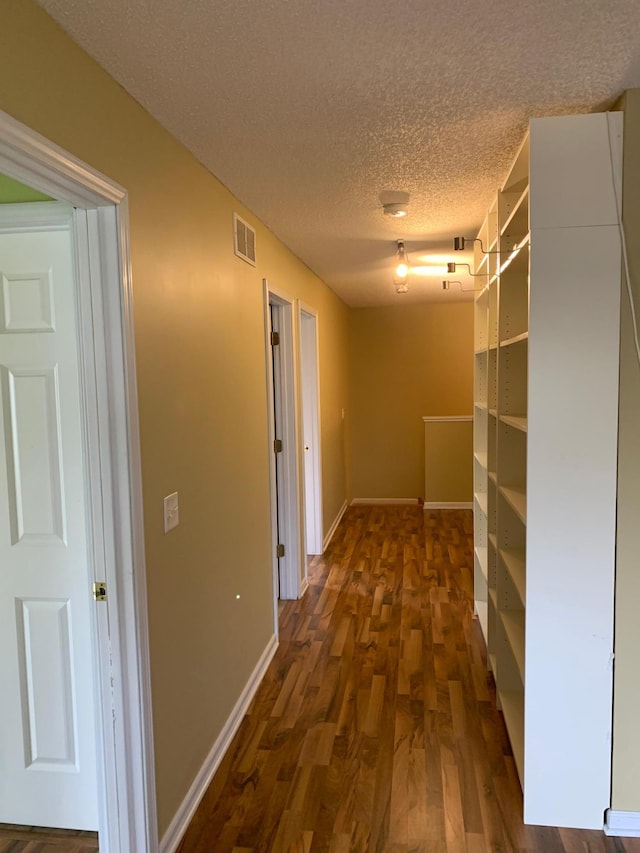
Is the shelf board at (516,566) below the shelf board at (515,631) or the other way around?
the other way around

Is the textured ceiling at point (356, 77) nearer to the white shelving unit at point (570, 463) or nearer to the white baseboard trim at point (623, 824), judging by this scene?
the white shelving unit at point (570, 463)

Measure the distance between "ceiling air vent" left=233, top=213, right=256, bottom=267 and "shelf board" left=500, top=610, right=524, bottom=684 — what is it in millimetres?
2042

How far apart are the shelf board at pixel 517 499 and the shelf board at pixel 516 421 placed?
0.28 metres

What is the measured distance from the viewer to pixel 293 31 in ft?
4.66

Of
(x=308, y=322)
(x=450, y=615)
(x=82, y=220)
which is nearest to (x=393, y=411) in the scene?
(x=308, y=322)

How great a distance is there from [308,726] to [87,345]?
1.94 metres

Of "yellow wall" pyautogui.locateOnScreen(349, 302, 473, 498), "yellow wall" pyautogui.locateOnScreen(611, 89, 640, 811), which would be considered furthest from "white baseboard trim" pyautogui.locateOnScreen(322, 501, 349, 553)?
"yellow wall" pyautogui.locateOnScreen(611, 89, 640, 811)

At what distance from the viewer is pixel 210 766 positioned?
7.46 feet

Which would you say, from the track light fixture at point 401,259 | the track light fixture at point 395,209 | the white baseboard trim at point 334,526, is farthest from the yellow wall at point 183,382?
the white baseboard trim at point 334,526

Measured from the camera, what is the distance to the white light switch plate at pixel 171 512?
76.7 inches

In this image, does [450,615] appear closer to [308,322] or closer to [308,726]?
[308,726]

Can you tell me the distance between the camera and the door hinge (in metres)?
1.68

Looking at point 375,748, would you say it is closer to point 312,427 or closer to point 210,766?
point 210,766

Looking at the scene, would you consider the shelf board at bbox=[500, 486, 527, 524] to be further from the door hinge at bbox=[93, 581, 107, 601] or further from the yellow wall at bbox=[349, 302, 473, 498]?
the yellow wall at bbox=[349, 302, 473, 498]
